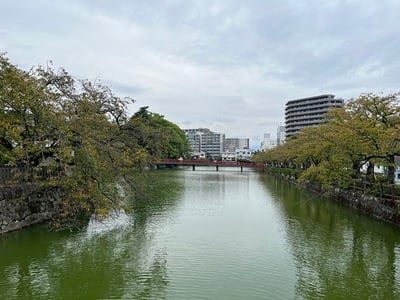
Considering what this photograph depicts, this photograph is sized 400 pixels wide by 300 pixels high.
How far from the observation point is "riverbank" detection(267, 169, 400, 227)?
15.9 meters

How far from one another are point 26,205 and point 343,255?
435 inches

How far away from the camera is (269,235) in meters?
14.0

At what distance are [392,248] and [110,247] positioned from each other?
30.2 ft

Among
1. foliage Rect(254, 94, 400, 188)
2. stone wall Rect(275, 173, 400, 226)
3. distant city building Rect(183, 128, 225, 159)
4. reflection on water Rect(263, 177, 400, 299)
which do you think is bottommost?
reflection on water Rect(263, 177, 400, 299)

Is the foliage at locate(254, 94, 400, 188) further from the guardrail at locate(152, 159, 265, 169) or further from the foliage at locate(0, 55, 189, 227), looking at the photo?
the guardrail at locate(152, 159, 265, 169)

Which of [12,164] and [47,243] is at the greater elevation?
[12,164]

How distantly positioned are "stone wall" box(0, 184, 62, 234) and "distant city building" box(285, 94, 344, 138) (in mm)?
87574

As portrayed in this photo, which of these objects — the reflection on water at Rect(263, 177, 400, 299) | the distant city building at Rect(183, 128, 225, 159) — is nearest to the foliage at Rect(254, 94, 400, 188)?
the reflection on water at Rect(263, 177, 400, 299)

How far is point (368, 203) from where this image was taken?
1881cm

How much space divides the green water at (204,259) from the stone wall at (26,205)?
565 mm

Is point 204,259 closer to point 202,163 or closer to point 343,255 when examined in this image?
point 343,255

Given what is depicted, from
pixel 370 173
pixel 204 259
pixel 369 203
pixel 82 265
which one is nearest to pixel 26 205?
pixel 82 265

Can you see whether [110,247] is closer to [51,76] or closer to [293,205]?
[51,76]

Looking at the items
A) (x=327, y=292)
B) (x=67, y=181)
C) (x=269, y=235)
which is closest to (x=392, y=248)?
(x=269, y=235)
